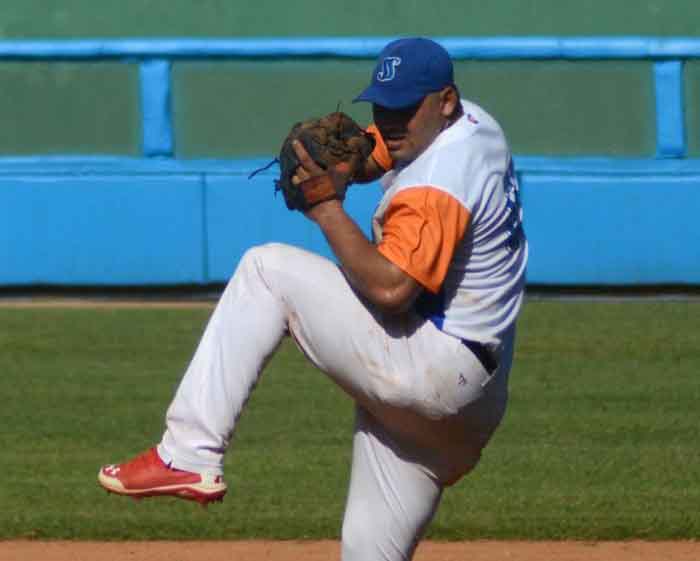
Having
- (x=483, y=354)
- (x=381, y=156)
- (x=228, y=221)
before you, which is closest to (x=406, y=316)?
(x=483, y=354)

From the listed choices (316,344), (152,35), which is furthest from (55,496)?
(152,35)

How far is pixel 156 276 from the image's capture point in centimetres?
1145

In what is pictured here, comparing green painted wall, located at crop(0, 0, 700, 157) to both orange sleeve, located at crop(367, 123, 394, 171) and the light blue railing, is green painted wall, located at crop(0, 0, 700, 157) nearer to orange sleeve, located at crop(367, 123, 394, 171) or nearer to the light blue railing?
the light blue railing

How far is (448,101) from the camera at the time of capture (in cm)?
466

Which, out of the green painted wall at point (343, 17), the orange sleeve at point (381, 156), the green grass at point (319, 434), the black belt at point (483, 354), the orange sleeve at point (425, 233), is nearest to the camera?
the orange sleeve at point (425, 233)

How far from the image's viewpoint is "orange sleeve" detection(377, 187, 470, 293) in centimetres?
440

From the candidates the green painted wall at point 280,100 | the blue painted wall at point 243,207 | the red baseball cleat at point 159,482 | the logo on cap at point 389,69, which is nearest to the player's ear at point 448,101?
the logo on cap at point 389,69

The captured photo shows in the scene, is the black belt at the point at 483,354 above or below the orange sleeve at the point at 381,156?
below

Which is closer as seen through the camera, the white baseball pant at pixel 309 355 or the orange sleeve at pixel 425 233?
the orange sleeve at pixel 425 233

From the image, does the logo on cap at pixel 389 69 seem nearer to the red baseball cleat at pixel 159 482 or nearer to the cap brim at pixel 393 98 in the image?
the cap brim at pixel 393 98

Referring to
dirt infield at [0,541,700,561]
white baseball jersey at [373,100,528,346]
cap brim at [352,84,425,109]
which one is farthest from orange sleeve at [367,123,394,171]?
dirt infield at [0,541,700,561]

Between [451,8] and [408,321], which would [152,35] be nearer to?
[451,8]

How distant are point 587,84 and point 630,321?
170cm

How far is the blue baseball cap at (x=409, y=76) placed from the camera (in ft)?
14.9
